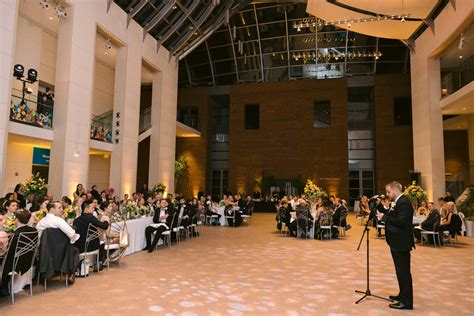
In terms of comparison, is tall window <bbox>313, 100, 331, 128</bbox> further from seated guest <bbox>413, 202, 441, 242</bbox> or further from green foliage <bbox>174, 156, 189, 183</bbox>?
seated guest <bbox>413, 202, 441, 242</bbox>

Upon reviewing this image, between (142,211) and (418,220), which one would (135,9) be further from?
(418,220)

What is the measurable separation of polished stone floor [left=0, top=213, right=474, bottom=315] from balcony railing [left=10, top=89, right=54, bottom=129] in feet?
17.3

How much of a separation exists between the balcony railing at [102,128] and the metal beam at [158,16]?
424 cm

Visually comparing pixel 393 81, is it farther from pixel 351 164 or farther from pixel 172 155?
pixel 172 155

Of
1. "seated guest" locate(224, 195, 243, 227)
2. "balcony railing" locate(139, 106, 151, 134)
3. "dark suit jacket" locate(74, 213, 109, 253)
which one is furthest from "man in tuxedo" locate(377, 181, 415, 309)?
"balcony railing" locate(139, 106, 151, 134)

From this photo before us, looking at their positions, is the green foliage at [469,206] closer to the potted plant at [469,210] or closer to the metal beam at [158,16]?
the potted plant at [469,210]

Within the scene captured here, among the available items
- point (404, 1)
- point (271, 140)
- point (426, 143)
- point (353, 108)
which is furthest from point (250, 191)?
point (404, 1)

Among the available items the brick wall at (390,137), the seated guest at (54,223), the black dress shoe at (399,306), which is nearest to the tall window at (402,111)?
the brick wall at (390,137)

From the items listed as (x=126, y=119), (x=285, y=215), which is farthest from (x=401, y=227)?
(x=126, y=119)

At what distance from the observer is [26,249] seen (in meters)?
4.03

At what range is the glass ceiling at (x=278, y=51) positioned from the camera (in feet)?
67.3

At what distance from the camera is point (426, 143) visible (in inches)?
561

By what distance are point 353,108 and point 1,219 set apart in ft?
65.4

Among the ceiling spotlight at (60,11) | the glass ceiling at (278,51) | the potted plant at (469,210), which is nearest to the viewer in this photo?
the ceiling spotlight at (60,11)
